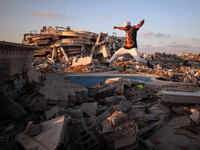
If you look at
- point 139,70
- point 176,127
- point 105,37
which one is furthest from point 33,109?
point 105,37

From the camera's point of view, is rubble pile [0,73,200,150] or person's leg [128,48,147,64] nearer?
rubble pile [0,73,200,150]

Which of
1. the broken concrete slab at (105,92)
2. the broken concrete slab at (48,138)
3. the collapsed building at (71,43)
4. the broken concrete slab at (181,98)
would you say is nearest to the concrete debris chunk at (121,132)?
the broken concrete slab at (48,138)

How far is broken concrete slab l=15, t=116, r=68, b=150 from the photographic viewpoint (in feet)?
6.81

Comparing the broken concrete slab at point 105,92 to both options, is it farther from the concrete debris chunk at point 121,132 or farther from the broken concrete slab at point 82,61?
the broken concrete slab at point 82,61

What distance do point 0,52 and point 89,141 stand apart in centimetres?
282

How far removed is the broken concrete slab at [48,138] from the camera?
81.7 inches

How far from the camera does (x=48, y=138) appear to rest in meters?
2.21

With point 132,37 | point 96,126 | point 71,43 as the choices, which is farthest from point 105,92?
point 71,43

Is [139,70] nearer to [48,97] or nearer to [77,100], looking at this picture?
[77,100]

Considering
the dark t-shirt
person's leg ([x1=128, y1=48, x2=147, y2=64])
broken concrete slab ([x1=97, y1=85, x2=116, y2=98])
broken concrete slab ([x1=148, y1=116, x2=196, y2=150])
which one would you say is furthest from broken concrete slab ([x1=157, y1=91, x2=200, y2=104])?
the dark t-shirt

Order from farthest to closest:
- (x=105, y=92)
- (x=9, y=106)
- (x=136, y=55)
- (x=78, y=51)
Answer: (x=78, y=51), (x=136, y=55), (x=105, y=92), (x=9, y=106)

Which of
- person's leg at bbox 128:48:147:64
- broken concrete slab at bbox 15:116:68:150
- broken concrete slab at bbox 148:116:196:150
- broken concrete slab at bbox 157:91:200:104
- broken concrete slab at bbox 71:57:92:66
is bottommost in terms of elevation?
broken concrete slab at bbox 148:116:196:150

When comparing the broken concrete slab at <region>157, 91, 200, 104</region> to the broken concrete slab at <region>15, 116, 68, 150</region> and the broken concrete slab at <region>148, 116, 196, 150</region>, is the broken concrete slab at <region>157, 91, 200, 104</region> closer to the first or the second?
the broken concrete slab at <region>148, 116, 196, 150</region>

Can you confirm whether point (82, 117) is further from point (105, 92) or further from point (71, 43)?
point (71, 43)
